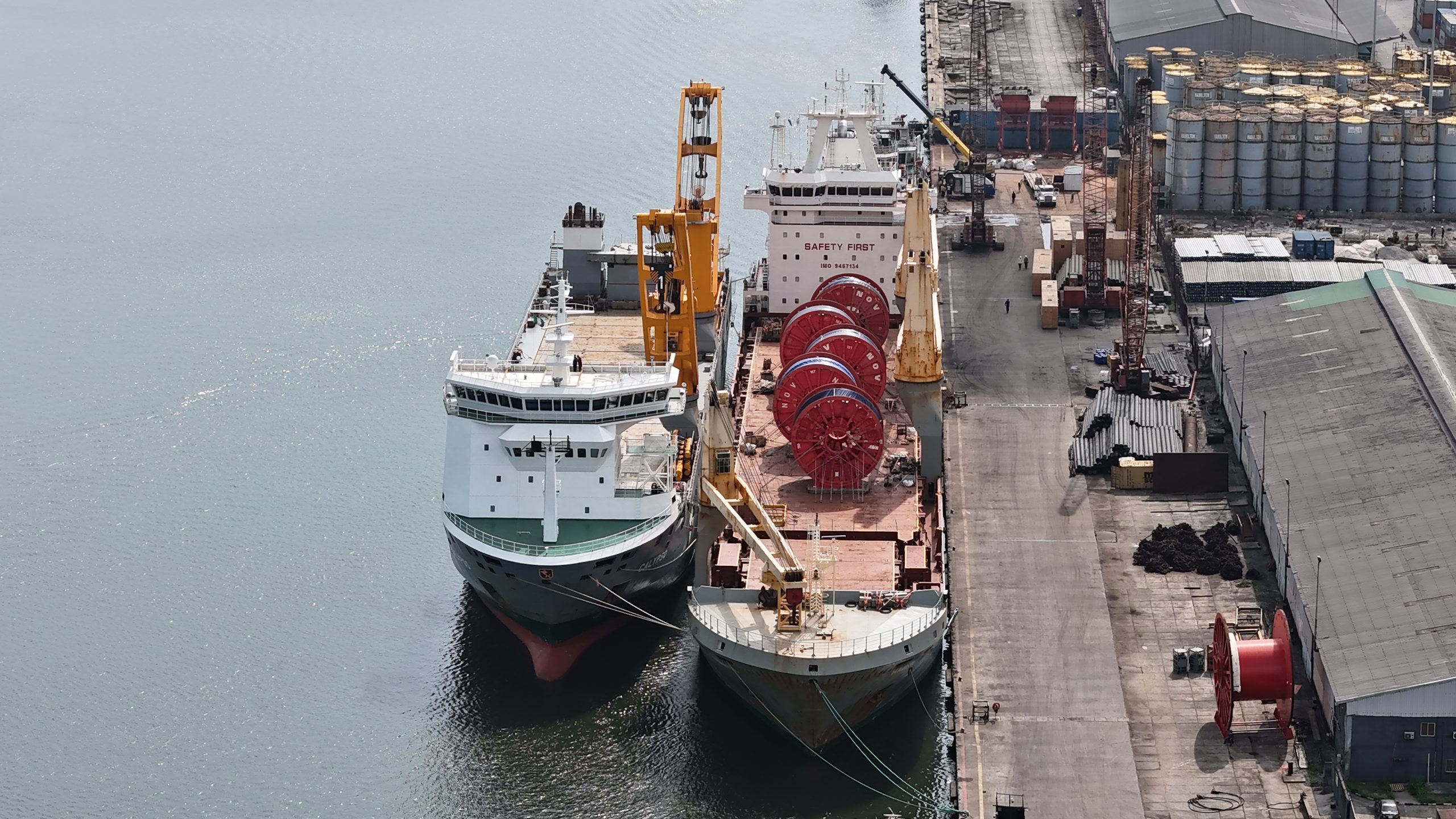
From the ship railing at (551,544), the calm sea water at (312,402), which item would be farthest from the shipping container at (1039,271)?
the ship railing at (551,544)

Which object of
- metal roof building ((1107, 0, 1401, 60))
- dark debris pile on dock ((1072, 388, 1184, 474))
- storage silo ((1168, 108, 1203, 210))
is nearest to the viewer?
dark debris pile on dock ((1072, 388, 1184, 474))

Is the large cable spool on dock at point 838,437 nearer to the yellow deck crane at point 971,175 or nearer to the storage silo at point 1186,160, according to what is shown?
the yellow deck crane at point 971,175

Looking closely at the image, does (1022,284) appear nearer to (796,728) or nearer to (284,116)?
(796,728)

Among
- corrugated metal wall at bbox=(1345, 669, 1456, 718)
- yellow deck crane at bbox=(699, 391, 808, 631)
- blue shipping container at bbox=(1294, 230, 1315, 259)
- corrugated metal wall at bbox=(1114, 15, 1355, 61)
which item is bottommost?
corrugated metal wall at bbox=(1345, 669, 1456, 718)

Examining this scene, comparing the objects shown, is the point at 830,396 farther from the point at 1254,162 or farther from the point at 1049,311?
the point at 1254,162

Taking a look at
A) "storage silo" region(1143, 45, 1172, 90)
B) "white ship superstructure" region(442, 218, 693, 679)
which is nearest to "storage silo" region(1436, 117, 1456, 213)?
"storage silo" region(1143, 45, 1172, 90)

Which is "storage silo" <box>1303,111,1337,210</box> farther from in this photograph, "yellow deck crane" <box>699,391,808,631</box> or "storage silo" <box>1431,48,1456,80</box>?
"yellow deck crane" <box>699,391,808,631</box>
